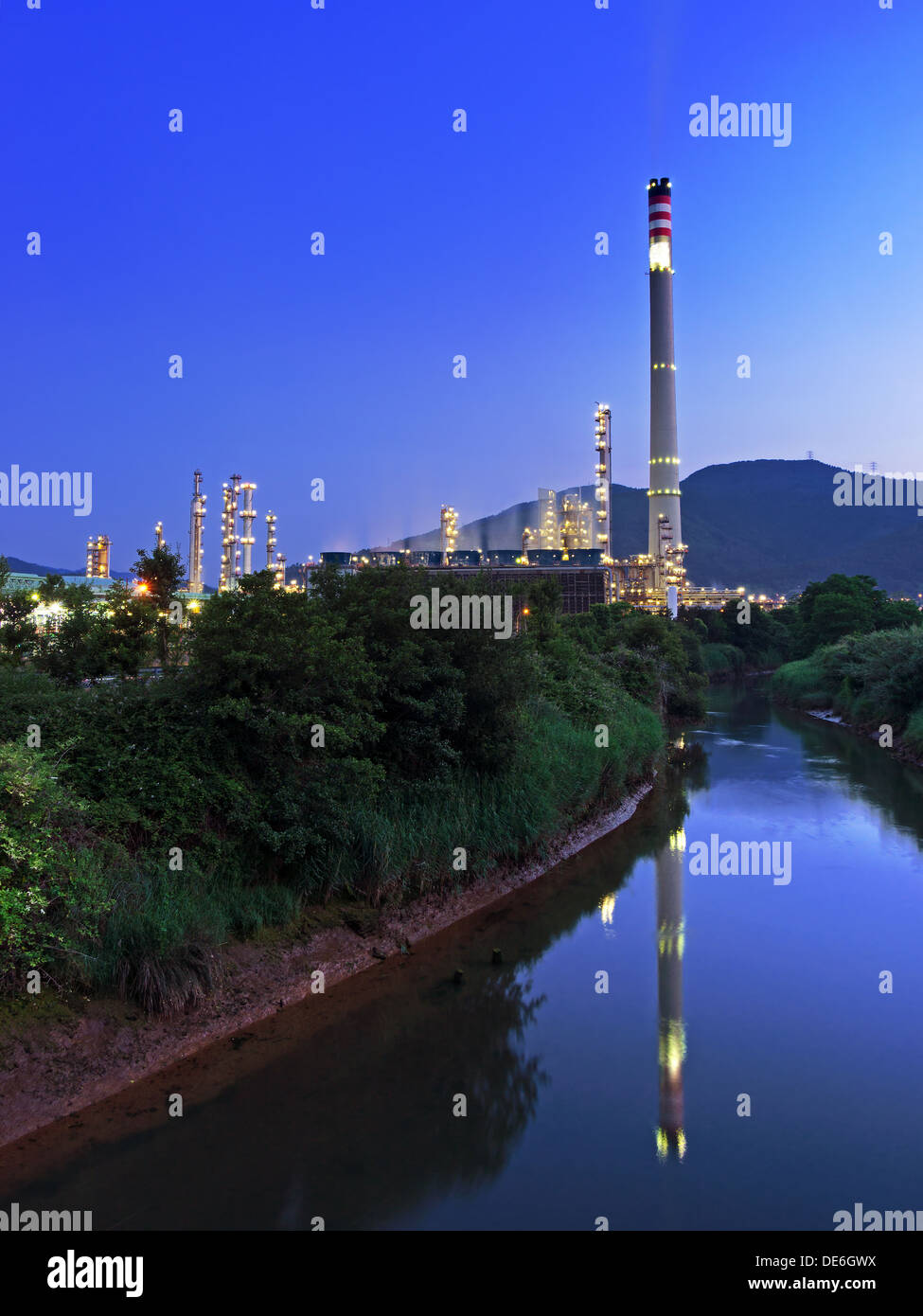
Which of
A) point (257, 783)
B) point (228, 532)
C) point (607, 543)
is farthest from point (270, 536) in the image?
point (257, 783)

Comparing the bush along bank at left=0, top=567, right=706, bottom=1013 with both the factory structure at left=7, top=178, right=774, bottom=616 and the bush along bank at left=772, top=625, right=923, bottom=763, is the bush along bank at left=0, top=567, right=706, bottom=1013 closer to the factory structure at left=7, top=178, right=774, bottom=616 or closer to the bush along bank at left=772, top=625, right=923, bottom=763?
the bush along bank at left=772, top=625, right=923, bottom=763

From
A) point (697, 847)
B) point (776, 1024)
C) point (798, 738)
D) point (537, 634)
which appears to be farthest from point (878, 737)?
point (776, 1024)

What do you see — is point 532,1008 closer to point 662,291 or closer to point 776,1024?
point 776,1024
